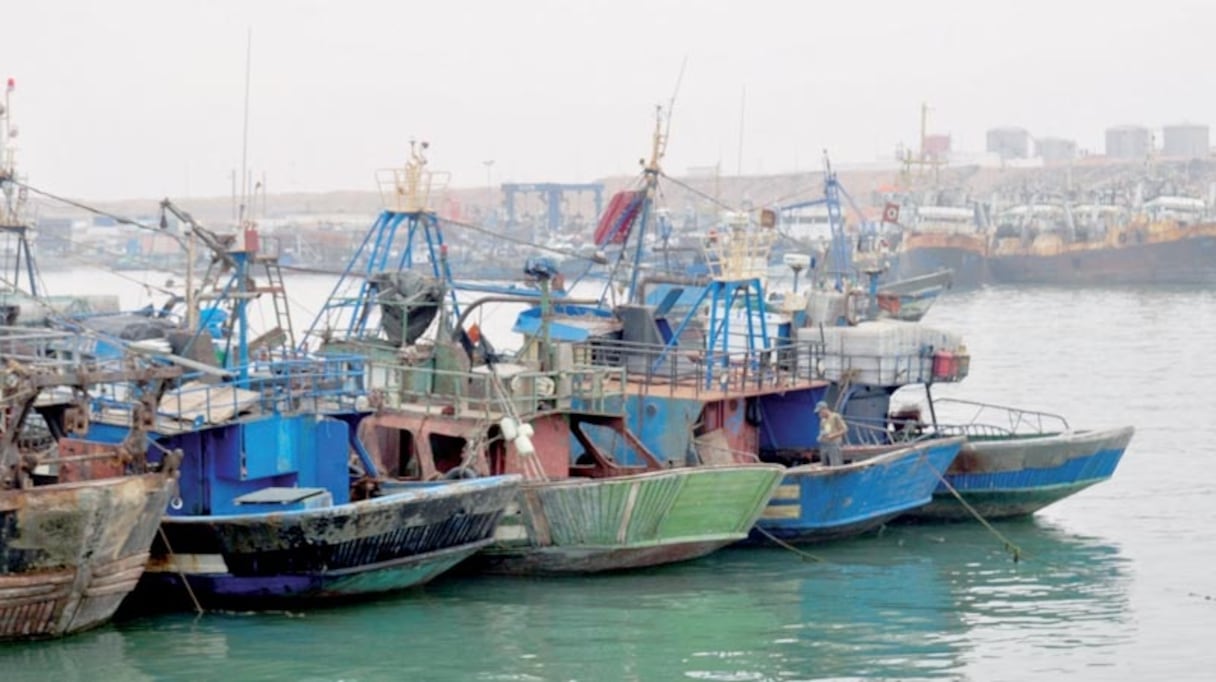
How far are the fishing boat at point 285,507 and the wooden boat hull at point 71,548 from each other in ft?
3.96

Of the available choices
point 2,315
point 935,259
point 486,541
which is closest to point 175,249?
point 935,259

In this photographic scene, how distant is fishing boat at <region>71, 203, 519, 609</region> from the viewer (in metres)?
19.8

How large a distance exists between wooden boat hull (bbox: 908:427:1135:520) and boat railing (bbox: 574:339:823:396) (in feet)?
7.97

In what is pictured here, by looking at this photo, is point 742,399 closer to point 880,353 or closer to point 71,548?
point 880,353

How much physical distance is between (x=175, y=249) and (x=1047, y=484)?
353 ft

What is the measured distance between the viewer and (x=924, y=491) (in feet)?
84.8

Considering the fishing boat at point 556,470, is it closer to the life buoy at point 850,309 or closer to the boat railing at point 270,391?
the boat railing at point 270,391

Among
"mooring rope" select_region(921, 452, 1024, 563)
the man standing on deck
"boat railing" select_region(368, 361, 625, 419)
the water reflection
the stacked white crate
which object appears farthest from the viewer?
the stacked white crate

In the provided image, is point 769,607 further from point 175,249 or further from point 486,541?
point 175,249

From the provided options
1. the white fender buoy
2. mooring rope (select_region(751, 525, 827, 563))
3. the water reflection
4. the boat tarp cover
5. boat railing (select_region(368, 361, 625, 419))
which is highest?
the boat tarp cover

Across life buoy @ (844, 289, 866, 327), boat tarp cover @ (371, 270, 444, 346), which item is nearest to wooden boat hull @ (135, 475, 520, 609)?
boat tarp cover @ (371, 270, 444, 346)

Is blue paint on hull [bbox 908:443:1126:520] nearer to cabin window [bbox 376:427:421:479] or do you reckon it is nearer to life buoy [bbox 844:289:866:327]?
life buoy [bbox 844:289:866:327]

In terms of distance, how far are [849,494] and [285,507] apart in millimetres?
7950

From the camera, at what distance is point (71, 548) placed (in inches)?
714
